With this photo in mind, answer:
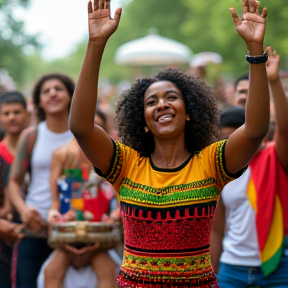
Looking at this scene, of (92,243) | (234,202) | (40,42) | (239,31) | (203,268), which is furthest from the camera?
(40,42)

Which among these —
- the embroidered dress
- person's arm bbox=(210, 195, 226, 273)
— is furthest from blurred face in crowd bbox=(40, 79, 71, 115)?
the embroidered dress

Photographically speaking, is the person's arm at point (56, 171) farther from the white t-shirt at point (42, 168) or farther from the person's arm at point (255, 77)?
the person's arm at point (255, 77)

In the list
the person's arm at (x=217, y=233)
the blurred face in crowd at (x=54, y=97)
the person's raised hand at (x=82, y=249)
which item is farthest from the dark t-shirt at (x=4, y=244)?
the person's arm at (x=217, y=233)

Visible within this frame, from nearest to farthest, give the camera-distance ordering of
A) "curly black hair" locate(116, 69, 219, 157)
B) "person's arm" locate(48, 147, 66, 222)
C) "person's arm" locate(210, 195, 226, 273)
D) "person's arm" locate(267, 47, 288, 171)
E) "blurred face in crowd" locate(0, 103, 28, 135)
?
"curly black hair" locate(116, 69, 219, 157)
"person's arm" locate(267, 47, 288, 171)
"person's arm" locate(210, 195, 226, 273)
"person's arm" locate(48, 147, 66, 222)
"blurred face in crowd" locate(0, 103, 28, 135)

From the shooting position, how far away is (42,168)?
5.81 metres

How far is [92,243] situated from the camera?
5340 millimetres

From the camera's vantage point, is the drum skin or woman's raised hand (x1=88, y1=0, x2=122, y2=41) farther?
the drum skin

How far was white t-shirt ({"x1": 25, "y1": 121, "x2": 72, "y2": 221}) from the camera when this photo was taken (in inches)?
228

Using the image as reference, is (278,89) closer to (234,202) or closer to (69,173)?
(234,202)

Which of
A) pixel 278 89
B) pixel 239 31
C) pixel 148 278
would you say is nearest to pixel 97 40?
pixel 239 31

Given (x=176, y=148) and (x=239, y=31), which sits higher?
(x=239, y=31)

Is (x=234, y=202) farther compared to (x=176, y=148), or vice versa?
(x=234, y=202)

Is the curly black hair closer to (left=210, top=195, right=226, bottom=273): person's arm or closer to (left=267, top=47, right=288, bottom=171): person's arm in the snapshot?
(left=267, top=47, right=288, bottom=171): person's arm

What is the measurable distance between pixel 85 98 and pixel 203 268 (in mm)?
962
